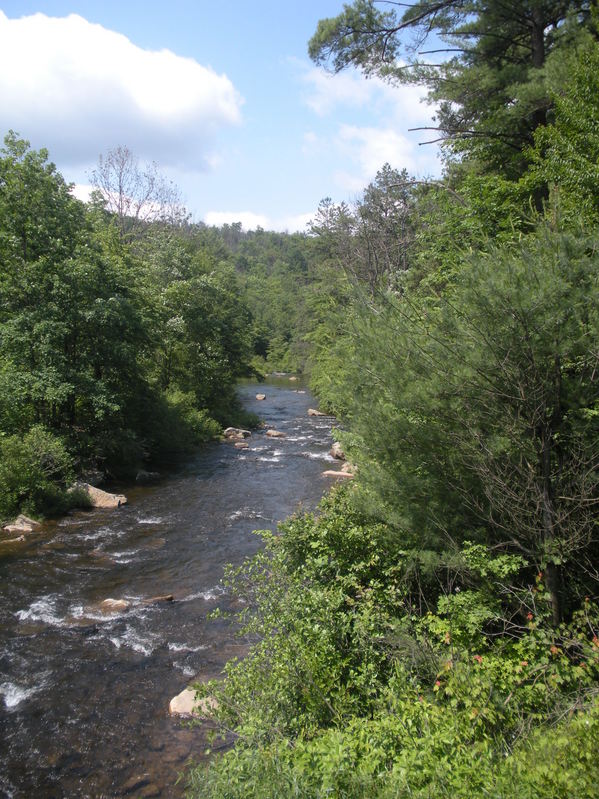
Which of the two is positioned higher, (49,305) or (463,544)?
(49,305)

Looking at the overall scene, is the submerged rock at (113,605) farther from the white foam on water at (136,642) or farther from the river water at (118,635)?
the white foam on water at (136,642)

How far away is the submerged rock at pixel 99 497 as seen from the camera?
14781 mm

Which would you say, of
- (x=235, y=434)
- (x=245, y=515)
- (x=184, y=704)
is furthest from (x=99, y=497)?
(x=235, y=434)

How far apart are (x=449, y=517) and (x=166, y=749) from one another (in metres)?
4.33

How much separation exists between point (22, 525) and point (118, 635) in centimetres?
582

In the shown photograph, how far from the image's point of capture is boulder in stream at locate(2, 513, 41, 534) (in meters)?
12.6

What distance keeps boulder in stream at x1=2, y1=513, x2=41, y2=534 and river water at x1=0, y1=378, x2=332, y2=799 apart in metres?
0.44

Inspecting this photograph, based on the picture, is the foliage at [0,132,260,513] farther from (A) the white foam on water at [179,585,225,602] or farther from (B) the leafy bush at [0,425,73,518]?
(A) the white foam on water at [179,585,225,602]

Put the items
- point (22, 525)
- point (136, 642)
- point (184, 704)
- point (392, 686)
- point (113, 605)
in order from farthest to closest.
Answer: point (22, 525), point (113, 605), point (136, 642), point (184, 704), point (392, 686)

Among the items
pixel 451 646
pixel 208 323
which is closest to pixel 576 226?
pixel 451 646

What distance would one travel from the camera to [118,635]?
334 inches

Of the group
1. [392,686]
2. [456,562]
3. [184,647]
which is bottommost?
[184,647]

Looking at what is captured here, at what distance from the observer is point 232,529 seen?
13148 millimetres

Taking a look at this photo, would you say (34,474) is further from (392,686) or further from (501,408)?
(501,408)
